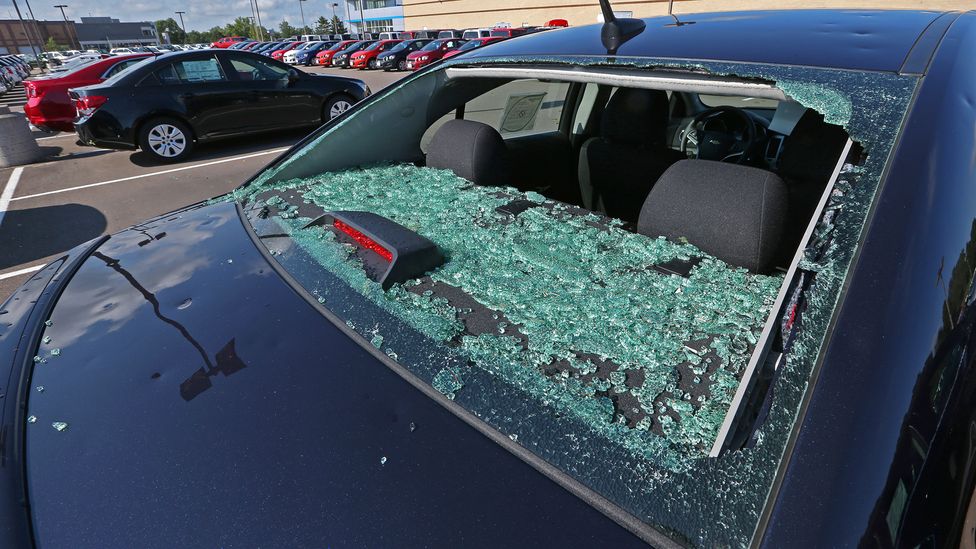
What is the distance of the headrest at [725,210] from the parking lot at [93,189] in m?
4.79

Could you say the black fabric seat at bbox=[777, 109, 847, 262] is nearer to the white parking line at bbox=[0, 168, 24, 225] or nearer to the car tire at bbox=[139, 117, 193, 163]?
the white parking line at bbox=[0, 168, 24, 225]

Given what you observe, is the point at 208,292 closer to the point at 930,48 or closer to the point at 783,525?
the point at 783,525

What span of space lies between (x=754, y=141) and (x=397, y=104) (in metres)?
2.09

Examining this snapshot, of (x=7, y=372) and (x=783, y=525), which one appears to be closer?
(x=783, y=525)

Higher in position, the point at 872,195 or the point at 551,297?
the point at 872,195

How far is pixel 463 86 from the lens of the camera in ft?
8.32

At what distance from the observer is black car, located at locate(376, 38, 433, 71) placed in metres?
25.3

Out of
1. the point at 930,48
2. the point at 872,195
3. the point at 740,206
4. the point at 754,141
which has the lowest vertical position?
the point at 754,141

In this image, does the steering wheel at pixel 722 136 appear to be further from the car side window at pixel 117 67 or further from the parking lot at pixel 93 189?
the car side window at pixel 117 67

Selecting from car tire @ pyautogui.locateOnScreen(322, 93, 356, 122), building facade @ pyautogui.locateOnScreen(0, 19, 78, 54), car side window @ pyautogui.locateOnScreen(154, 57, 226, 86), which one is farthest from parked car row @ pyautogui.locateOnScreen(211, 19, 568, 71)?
building facade @ pyautogui.locateOnScreen(0, 19, 78, 54)

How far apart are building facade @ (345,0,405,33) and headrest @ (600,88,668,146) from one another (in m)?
54.3

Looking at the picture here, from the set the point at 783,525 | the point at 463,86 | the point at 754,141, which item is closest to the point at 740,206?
the point at 783,525

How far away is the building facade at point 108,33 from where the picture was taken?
275ft

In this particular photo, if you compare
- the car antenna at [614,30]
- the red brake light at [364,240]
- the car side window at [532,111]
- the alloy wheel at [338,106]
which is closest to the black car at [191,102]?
the alloy wheel at [338,106]
